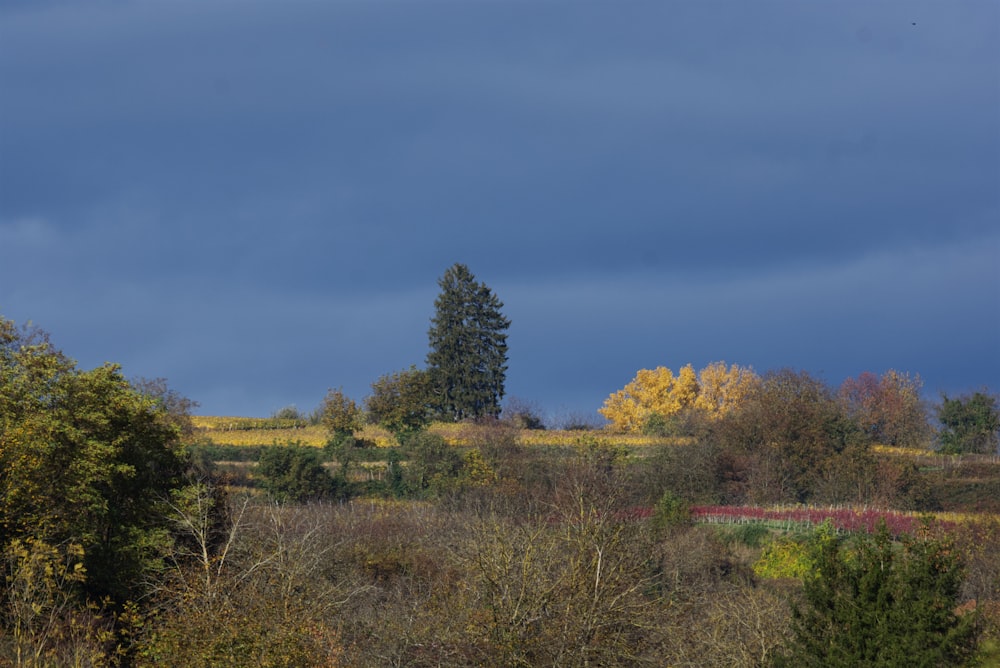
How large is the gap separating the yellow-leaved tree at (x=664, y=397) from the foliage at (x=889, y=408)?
312 inches

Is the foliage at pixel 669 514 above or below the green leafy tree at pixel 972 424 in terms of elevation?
below

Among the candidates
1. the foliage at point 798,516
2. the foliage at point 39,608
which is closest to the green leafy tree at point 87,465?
the foliage at point 39,608

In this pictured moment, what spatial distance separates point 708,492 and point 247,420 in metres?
35.5

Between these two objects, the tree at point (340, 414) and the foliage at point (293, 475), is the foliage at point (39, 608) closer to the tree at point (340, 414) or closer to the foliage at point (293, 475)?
the foliage at point (293, 475)

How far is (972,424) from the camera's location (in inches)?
2630

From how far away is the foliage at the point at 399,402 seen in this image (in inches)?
2527

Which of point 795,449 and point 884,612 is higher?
point 795,449

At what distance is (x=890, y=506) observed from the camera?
45312mm

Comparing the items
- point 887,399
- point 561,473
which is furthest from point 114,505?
point 887,399

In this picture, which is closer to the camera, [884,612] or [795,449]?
[884,612]

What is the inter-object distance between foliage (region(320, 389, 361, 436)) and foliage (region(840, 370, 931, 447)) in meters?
33.6

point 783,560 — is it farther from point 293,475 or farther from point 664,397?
point 664,397

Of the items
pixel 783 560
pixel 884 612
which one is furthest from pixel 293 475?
pixel 884 612

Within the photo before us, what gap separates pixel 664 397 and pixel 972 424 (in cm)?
2416
